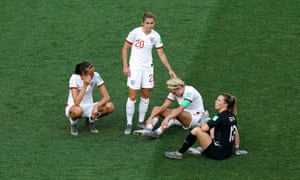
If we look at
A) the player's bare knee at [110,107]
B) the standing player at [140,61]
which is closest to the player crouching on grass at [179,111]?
the standing player at [140,61]

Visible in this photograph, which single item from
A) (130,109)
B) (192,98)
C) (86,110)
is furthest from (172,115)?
(86,110)

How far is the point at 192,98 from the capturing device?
1229 centimetres

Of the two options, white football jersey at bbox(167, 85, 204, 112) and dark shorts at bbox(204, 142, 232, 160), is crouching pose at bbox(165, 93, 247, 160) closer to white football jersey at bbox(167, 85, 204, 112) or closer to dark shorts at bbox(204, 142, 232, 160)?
dark shorts at bbox(204, 142, 232, 160)

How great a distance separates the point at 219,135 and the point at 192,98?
2.98 feet

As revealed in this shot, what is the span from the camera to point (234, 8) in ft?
54.1

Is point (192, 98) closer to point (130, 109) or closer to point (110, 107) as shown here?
Answer: point (130, 109)

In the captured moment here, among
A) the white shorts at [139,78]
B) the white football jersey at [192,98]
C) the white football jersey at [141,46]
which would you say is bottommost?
the white football jersey at [192,98]

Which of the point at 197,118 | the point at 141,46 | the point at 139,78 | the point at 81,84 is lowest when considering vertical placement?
the point at 197,118

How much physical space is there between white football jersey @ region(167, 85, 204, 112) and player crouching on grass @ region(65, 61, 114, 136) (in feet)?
3.16

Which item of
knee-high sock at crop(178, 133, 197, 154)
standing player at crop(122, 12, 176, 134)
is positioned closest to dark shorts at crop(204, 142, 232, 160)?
knee-high sock at crop(178, 133, 197, 154)

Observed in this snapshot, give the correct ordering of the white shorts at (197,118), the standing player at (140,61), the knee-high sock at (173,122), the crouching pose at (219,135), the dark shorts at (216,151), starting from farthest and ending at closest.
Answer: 1. the knee-high sock at (173,122)
2. the white shorts at (197,118)
3. the standing player at (140,61)
4. the dark shorts at (216,151)
5. the crouching pose at (219,135)

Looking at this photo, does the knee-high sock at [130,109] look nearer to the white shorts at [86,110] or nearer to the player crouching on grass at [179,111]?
the player crouching on grass at [179,111]

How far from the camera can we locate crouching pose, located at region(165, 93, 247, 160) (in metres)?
11.5

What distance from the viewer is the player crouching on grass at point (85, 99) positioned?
12055 millimetres
